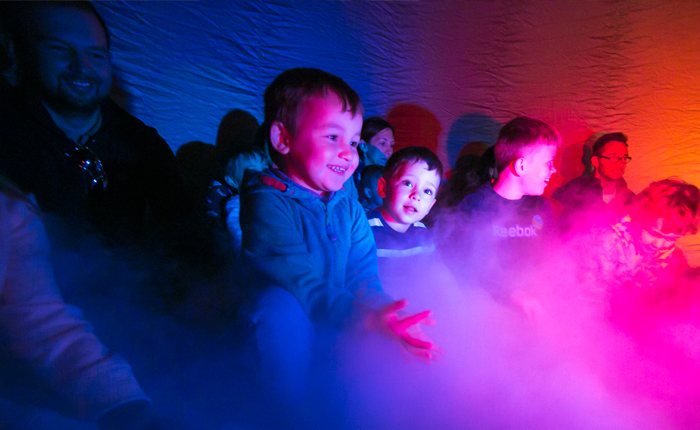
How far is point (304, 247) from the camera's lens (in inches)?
33.5

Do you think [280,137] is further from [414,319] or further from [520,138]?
[520,138]

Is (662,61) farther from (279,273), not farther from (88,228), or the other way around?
(88,228)

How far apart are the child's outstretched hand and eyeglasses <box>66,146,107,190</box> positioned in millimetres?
911

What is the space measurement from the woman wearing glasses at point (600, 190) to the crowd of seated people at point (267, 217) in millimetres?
76

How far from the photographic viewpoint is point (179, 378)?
0.96 m

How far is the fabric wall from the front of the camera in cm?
125

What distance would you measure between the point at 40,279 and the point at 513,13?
1969 mm

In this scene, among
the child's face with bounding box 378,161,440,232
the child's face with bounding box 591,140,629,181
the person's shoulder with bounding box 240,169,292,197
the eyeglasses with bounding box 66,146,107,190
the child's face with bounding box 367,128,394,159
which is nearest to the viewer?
the person's shoulder with bounding box 240,169,292,197

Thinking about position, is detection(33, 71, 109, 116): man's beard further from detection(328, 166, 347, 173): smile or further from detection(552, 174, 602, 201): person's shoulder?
detection(552, 174, 602, 201): person's shoulder

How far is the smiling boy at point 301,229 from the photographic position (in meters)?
0.76

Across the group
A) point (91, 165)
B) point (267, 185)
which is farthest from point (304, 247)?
point (91, 165)

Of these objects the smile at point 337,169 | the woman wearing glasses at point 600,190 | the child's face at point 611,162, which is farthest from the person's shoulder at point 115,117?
the child's face at point 611,162

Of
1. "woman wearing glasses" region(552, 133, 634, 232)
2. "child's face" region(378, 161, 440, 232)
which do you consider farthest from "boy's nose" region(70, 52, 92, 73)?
"woman wearing glasses" region(552, 133, 634, 232)

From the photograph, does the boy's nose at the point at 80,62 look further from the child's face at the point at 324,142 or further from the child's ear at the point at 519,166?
the child's ear at the point at 519,166
